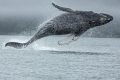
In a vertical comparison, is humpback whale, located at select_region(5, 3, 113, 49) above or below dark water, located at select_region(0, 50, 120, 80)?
above

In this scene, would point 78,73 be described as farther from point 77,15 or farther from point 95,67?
point 77,15

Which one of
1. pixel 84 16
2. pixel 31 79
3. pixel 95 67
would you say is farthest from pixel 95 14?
pixel 31 79

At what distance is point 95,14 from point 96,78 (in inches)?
583

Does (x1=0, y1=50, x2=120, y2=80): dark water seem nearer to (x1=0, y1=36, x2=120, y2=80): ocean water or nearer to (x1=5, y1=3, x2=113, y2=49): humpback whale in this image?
(x1=0, y1=36, x2=120, y2=80): ocean water

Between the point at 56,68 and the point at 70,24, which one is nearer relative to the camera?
the point at 56,68

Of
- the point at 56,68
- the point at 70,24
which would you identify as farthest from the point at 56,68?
the point at 70,24

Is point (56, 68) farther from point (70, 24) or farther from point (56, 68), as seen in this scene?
point (70, 24)

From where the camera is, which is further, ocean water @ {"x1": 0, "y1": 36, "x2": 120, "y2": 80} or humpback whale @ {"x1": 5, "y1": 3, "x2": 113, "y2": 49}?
humpback whale @ {"x1": 5, "y1": 3, "x2": 113, "y2": 49}

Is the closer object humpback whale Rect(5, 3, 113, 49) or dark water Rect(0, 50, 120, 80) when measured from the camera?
dark water Rect(0, 50, 120, 80)

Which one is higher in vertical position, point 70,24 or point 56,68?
point 70,24

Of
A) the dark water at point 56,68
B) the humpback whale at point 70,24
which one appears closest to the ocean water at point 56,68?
the dark water at point 56,68

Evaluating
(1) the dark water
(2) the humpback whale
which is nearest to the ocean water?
(1) the dark water

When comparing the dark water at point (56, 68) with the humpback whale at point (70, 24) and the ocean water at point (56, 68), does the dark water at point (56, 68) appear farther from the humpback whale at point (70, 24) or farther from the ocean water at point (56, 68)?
the humpback whale at point (70, 24)

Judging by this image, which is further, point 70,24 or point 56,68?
point 70,24
